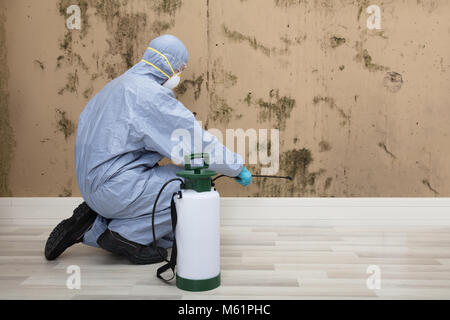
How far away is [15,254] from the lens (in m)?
1.92

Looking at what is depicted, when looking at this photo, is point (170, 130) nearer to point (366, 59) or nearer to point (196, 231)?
point (196, 231)

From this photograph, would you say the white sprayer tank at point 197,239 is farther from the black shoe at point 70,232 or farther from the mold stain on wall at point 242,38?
the mold stain on wall at point 242,38

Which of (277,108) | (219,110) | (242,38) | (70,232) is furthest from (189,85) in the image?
→ (70,232)

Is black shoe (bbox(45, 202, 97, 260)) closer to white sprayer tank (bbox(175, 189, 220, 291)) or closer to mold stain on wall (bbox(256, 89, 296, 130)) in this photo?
white sprayer tank (bbox(175, 189, 220, 291))

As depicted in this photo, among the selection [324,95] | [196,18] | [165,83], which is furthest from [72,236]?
[324,95]

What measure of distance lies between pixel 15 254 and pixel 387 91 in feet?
6.86

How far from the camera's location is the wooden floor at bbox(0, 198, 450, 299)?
149cm

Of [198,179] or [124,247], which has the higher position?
[198,179]

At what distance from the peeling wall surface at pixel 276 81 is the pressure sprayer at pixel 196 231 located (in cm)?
102

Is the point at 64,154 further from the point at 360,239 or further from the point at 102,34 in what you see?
the point at 360,239

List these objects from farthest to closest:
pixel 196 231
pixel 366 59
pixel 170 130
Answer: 1. pixel 366 59
2. pixel 170 130
3. pixel 196 231

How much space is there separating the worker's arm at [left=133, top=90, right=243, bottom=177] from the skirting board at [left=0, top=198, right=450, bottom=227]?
2.70 ft

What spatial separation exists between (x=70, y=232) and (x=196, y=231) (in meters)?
0.67

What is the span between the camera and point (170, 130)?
1729mm
